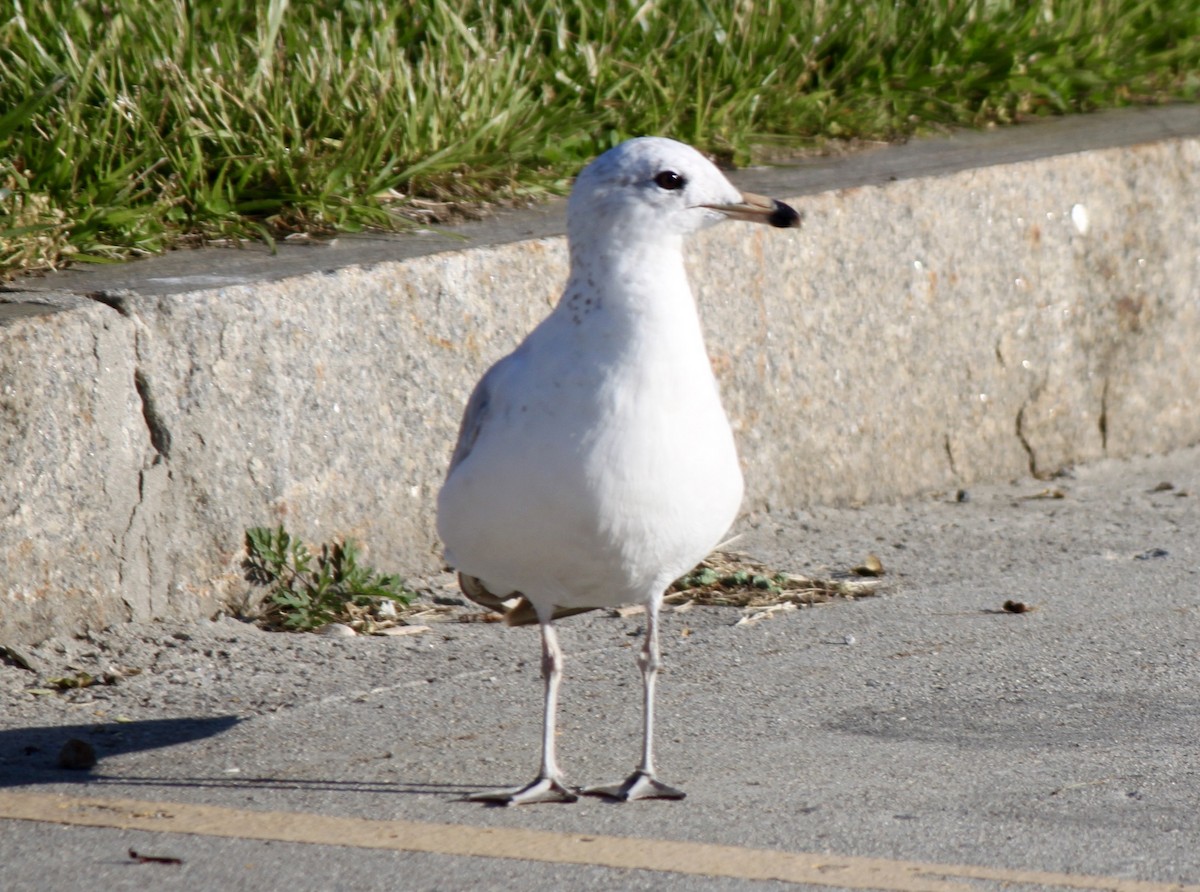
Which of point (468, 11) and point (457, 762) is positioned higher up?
point (468, 11)

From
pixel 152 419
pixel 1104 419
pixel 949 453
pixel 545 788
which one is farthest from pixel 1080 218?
pixel 545 788

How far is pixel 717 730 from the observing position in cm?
390

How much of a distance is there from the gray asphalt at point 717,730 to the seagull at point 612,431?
30 centimetres

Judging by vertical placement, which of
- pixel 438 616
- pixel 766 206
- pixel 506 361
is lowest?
pixel 438 616

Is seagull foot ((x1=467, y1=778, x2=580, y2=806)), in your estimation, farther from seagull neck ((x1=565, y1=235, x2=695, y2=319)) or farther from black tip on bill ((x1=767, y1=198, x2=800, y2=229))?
black tip on bill ((x1=767, y1=198, x2=800, y2=229))

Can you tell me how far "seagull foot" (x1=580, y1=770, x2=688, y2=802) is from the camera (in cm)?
342

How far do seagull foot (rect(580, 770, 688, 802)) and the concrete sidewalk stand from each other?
5.04 feet

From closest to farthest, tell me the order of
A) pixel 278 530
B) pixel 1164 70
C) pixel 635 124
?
pixel 278 530
pixel 635 124
pixel 1164 70

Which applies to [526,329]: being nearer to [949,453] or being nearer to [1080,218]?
[949,453]

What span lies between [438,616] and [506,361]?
1.45 metres

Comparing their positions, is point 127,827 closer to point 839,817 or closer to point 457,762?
point 457,762

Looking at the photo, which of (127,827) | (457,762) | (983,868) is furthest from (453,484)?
(983,868)

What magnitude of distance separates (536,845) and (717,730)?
2.71 feet

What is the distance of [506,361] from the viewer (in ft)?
11.5
